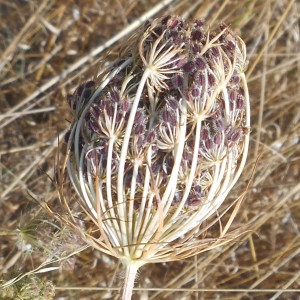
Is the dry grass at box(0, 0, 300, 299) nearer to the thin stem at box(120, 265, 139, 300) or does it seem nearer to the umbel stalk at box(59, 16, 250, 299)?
the thin stem at box(120, 265, 139, 300)

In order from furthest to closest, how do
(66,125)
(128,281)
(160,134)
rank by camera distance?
(66,125)
(128,281)
(160,134)

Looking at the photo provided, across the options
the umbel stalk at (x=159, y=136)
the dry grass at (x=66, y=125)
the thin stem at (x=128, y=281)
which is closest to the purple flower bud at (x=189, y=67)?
the umbel stalk at (x=159, y=136)

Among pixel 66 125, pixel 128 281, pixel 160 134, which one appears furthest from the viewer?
pixel 66 125

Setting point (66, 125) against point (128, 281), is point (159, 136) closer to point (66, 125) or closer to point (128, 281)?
point (128, 281)

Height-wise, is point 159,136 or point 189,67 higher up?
point 189,67

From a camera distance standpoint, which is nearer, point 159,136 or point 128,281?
point 159,136

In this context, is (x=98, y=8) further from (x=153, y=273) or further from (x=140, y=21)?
(x=153, y=273)

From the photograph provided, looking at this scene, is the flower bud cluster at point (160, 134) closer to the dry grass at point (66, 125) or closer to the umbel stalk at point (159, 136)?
the umbel stalk at point (159, 136)

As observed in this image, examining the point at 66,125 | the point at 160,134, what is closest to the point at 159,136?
the point at 160,134
